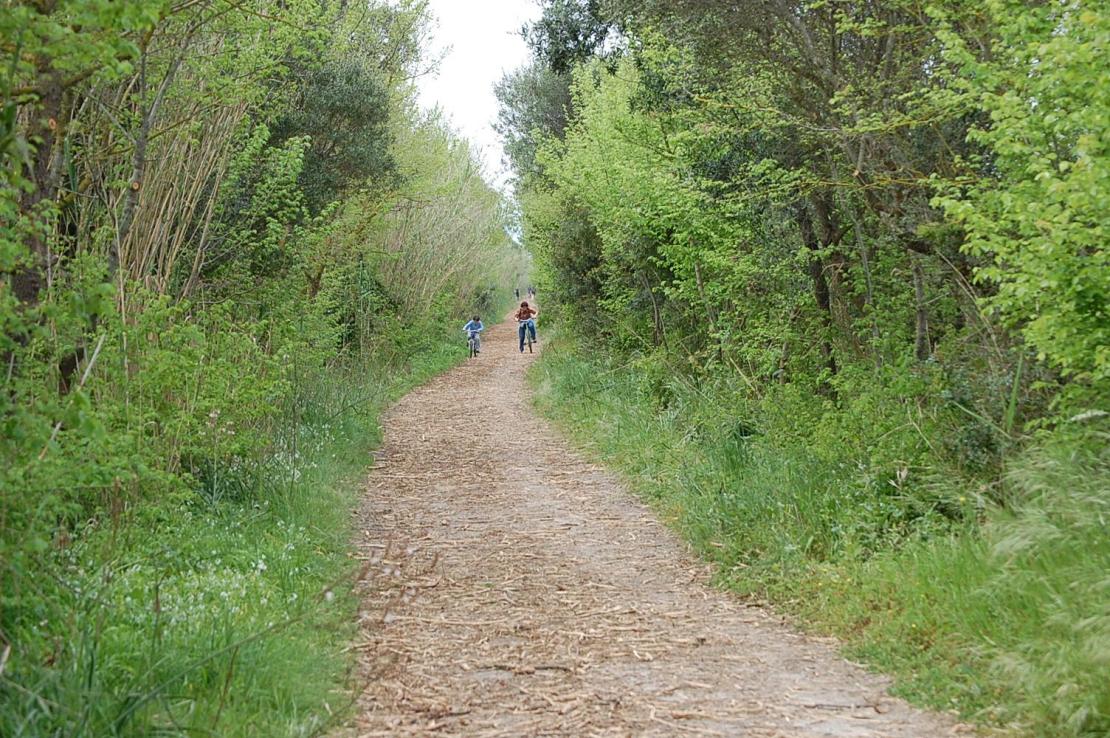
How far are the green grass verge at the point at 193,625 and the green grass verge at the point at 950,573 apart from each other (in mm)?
2709

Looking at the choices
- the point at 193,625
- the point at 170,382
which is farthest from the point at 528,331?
the point at 193,625

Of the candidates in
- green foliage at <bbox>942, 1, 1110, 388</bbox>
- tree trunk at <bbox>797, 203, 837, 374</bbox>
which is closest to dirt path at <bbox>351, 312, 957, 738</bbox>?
green foliage at <bbox>942, 1, 1110, 388</bbox>

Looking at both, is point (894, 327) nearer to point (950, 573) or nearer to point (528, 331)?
point (950, 573)

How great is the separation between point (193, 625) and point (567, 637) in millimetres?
2077

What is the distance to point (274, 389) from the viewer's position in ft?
28.0

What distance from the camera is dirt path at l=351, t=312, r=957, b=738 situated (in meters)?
4.83

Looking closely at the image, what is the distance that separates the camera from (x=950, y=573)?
5715mm

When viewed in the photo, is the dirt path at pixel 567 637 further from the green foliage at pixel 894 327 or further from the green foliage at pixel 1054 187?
the green foliage at pixel 1054 187

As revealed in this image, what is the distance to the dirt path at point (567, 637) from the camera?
4.83 m

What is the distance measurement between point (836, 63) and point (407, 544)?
5166 mm

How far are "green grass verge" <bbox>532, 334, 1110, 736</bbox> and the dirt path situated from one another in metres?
0.24

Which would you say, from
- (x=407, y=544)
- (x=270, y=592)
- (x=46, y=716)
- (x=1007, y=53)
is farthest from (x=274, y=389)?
(x=1007, y=53)

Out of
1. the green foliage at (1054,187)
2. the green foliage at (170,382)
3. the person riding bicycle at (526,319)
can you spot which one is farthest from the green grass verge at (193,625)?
the person riding bicycle at (526,319)

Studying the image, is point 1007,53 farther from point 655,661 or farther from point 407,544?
point 407,544
